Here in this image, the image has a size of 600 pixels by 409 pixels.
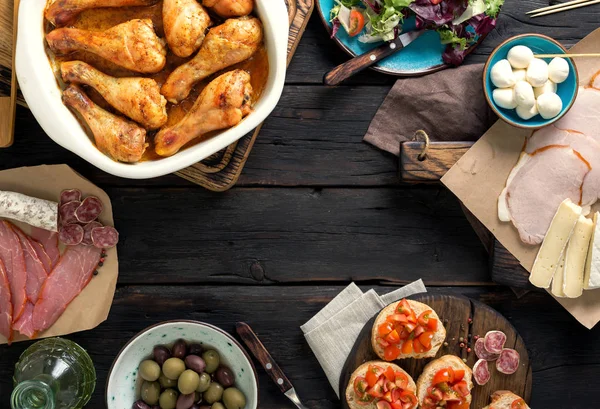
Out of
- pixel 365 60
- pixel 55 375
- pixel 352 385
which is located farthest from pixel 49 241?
pixel 365 60

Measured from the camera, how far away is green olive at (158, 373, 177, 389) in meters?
2.30

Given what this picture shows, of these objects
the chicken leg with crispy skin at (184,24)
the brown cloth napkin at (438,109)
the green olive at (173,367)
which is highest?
the chicken leg with crispy skin at (184,24)

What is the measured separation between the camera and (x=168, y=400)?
2285 millimetres

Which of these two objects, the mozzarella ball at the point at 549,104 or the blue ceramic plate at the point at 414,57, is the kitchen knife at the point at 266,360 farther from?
the mozzarella ball at the point at 549,104

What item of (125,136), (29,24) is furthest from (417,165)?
(29,24)

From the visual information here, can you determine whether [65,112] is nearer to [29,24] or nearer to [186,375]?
[29,24]

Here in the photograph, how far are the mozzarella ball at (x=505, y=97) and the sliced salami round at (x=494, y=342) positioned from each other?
0.87m

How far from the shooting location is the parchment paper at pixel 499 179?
2285 millimetres

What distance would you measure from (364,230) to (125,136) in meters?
1.02

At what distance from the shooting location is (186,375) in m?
2.24

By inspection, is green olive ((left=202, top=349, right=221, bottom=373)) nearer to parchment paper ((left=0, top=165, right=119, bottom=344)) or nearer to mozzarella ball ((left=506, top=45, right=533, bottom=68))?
parchment paper ((left=0, top=165, right=119, bottom=344))

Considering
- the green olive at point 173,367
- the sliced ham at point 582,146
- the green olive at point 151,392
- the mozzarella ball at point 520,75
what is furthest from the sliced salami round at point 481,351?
the green olive at point 151,392

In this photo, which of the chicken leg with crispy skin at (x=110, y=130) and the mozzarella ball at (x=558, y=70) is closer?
the chicken leg with crispy skin at (x=110, y=130)

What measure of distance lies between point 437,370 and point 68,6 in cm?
183
